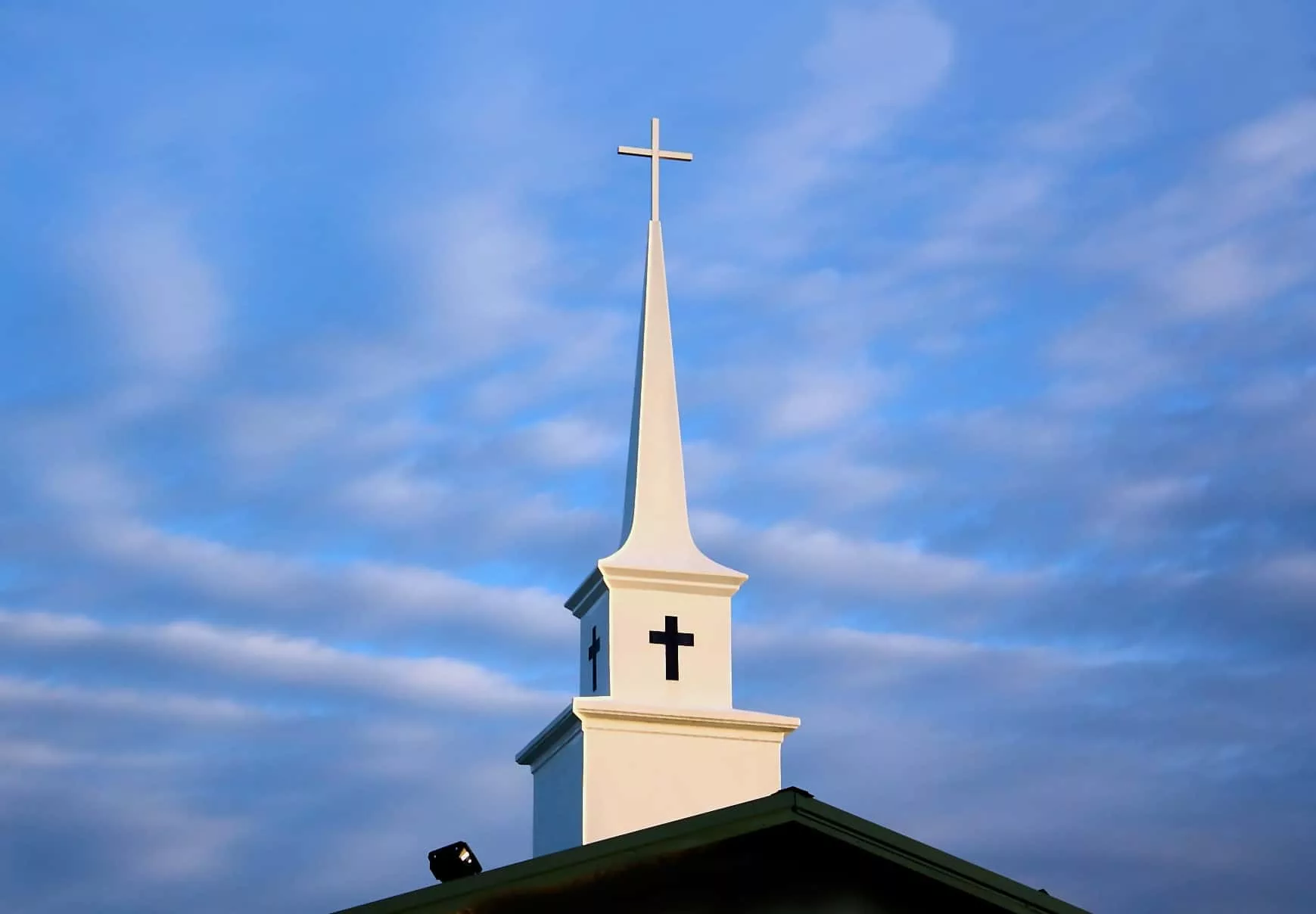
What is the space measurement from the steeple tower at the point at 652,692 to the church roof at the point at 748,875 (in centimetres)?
843

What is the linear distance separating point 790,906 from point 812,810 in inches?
38.7

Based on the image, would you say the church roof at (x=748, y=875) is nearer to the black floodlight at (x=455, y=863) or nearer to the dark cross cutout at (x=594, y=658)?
the black floodlight at (x=455, y=863)

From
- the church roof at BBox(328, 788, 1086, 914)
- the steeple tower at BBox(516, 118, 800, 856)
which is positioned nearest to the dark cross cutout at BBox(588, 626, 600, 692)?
the steeple tower at BBox(516, 118, 800, 856)

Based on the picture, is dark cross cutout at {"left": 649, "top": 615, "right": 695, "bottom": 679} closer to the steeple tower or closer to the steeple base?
the steeple tower

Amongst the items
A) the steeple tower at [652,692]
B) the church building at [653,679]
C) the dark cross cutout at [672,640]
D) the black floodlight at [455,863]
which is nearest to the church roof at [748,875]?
the black floodlight at [455,863]

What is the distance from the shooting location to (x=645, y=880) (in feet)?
44.7

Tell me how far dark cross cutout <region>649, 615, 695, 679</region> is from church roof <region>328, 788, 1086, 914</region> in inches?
371

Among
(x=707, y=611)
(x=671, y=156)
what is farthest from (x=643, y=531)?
(x=671, y=156)

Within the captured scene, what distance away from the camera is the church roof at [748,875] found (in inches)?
512

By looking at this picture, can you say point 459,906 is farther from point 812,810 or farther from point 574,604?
point 574,604

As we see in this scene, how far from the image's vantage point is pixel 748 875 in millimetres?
13836

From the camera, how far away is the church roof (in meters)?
13.0

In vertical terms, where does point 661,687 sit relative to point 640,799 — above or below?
above

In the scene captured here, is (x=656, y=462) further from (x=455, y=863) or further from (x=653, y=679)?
(x=455, y=863)
